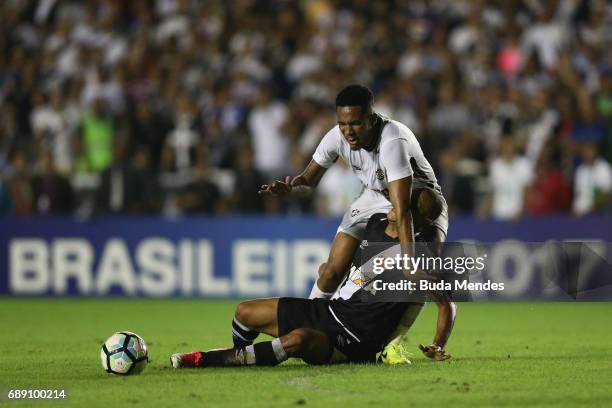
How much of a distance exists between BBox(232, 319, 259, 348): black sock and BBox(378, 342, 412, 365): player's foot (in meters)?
1.07

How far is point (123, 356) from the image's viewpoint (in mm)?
8688

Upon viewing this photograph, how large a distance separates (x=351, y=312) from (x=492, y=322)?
532 centimetres

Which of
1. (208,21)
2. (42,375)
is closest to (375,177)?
(42,375)

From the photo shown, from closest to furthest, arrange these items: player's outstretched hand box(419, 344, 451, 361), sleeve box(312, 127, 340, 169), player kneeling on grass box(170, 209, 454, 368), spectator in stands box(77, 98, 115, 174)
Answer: player kneeling on grass box(170, 209, 454, 368)
player's outstretched hand box(419, 344, 451, 361)
sleeve box(312, 127, 340, 169)
spectator in stands box(77, 98, 115, 174)

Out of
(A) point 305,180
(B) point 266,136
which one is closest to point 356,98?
(A) point 305,180

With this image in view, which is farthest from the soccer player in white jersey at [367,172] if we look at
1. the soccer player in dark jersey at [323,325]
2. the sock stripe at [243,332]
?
the sock stripe at [243,332]

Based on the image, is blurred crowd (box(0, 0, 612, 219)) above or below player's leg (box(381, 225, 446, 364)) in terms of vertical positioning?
above

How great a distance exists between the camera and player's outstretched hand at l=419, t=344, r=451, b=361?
9328 millimetres

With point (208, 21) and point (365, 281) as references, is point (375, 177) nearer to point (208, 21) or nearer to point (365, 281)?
point (365, 281)

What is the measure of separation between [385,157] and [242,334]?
5.96 feet

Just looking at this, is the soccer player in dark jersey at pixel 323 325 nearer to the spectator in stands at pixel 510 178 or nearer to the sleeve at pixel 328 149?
the sleeve at pixel 328 149

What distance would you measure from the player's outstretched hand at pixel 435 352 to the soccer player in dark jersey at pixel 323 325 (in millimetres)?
437

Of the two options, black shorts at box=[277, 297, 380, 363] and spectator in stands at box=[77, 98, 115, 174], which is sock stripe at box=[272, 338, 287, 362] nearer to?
black shorts at box=[277, 297, 380, 363]

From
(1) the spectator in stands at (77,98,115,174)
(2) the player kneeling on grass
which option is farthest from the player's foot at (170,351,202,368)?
(1) the spectator in stands at (77,98,115,174)
